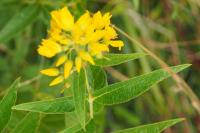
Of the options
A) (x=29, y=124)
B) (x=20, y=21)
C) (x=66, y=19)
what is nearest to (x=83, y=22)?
(x=66, y=19)

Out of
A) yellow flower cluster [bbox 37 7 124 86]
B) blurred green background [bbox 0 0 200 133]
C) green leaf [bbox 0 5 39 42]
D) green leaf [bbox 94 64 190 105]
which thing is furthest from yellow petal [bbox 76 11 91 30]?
blurred green background [bbox 0 0 200 133]

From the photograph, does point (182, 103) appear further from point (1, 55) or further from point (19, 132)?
point (19, 132)

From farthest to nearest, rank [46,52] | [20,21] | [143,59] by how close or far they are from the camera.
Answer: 1. [143,59]
2. [20,21]
3. [46,52]

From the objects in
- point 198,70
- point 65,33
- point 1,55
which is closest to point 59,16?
point 65,33

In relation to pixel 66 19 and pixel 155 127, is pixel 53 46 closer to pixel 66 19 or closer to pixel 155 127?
pixel 66 19

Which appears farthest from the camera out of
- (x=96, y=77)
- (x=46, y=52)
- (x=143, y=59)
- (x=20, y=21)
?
(x=143, y=59)

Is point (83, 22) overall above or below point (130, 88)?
above

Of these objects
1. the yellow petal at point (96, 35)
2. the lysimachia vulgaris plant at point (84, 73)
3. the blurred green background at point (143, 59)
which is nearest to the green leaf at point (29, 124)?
the lysimachia vulgaris plant at point (84, 73)
